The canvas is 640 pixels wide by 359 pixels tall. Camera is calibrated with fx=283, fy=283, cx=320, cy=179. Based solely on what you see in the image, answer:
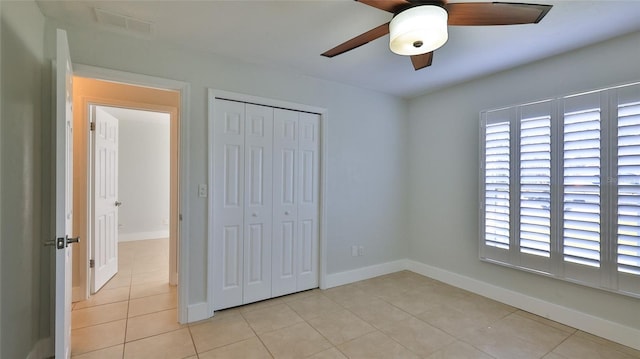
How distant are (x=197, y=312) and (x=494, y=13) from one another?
10.4 feet

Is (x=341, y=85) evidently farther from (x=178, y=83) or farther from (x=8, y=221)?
(x=8, y=221)

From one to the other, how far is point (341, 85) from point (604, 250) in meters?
2.94

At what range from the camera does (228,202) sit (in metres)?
2.81

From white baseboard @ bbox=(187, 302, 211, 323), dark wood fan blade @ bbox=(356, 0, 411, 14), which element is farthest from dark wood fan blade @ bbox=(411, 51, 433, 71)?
white baseboard @ bbox=(187, 302, 211, 323)

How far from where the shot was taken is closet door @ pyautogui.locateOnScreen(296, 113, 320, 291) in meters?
3.26

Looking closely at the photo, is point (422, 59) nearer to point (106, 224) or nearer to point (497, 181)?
point (497, 181)

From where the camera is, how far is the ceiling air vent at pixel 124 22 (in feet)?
6.60

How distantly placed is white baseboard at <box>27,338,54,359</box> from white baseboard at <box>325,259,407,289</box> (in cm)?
245

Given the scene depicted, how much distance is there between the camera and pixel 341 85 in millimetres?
3502

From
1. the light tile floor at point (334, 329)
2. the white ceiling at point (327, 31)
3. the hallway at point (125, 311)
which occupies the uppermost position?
the white ceiling at point (327, 31)

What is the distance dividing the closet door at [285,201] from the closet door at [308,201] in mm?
66

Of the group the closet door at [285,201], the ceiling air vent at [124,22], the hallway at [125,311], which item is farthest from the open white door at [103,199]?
the closet door at [285,201]

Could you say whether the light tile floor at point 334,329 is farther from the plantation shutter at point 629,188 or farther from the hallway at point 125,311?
the plantation shutter at point 629,188

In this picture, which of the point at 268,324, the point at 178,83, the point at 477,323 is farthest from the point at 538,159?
the point at 178,83
